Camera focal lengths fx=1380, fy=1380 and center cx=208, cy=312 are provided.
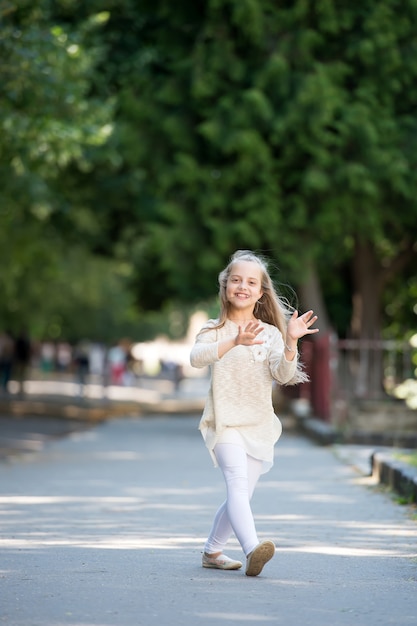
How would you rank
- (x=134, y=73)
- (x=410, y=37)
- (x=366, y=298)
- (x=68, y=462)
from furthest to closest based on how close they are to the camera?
(x=366, y=298), (x=134, y=73), (x=410, y=37), (x=68, y=462)

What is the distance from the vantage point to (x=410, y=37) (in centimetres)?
2558

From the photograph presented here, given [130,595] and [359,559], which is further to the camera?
[359,559]

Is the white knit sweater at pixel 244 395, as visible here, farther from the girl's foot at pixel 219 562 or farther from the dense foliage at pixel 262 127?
the dense foliage at pixel 262 127

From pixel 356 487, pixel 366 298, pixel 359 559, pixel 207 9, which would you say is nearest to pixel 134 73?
pixel 207 9

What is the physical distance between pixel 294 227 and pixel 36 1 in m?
8.12

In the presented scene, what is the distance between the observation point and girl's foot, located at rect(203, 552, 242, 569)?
777 centimetres

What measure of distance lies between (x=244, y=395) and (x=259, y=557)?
938mm

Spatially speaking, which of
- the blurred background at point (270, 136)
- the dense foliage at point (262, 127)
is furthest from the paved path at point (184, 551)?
the dense foliage at point (262, 127)

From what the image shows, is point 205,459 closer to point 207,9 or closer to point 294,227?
point 294,227

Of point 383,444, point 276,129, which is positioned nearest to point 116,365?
point 276,129

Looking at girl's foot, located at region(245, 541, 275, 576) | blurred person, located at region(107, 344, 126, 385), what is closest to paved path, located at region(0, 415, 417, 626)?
girl's foot, located at region(245, 541, 275, 576)

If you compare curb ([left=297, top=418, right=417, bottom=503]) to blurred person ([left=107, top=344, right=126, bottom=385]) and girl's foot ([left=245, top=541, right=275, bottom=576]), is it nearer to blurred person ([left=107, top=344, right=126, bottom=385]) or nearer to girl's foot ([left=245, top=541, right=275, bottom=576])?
girl's foot ([left=245, top=541, right=275, bottom=576])

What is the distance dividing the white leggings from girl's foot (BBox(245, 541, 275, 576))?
0.19 ft

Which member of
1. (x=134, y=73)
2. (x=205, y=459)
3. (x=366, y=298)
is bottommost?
(x=205, y=459)
